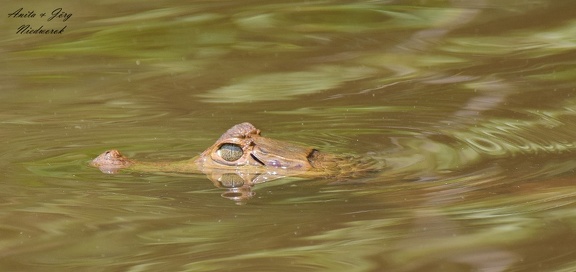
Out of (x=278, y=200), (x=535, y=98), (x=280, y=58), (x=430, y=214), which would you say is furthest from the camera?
(x=280, y=58)

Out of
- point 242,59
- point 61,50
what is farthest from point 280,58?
point 61,50

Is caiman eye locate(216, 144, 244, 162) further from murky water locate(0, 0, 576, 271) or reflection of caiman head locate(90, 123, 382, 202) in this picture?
murky water locate(0, 0, 576, 271)

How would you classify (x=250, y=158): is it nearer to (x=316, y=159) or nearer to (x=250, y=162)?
(x=250, y=162)

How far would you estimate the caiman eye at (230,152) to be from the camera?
7266 mm

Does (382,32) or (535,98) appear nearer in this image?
(535,98)

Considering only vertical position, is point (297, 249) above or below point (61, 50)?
above

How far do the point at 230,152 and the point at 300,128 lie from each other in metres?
1.15

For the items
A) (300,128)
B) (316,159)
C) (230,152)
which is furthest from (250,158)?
(300,128)

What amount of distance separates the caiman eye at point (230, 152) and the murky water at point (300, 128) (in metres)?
0.27

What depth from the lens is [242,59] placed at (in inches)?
401

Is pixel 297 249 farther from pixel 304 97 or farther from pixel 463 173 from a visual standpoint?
pixel 304 97

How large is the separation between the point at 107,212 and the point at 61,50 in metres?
4.72

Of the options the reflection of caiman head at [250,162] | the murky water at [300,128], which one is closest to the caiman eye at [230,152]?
the reflection of caiman head at [250,162]

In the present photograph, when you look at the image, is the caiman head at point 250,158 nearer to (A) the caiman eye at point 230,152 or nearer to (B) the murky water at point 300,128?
(A) the caiman eye at point 230,152
